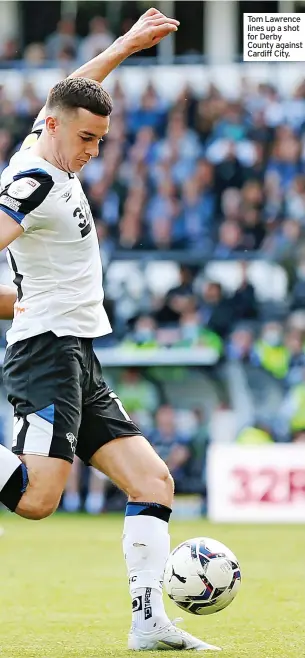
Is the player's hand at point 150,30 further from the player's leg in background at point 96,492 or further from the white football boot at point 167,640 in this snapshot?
the player's leg in background at point 96,492

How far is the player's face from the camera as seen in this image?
16.7ft

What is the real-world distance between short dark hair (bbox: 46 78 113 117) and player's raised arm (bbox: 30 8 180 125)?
606mm

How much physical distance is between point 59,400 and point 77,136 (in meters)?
1.16

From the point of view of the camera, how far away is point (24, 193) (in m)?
4.94

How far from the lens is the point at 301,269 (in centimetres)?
1650

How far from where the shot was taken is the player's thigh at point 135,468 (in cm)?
527

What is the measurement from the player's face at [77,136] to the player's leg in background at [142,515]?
4.20 ft

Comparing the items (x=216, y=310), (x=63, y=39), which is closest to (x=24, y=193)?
(x=216, y=310)

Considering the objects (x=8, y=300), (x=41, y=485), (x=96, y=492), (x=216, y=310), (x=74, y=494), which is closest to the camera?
(x=41, y=485)

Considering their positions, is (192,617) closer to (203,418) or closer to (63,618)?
(63,618)

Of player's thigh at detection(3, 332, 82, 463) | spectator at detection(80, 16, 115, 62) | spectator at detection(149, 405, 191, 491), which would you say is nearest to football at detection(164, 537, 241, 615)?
player's thigh at detection(3, 332, 82, 463)

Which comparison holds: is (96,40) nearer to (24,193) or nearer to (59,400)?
(24,193)

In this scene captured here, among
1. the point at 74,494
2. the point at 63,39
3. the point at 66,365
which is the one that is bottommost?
the point at 74,494

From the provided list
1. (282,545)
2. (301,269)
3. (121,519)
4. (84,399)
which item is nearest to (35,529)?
(121,519)
